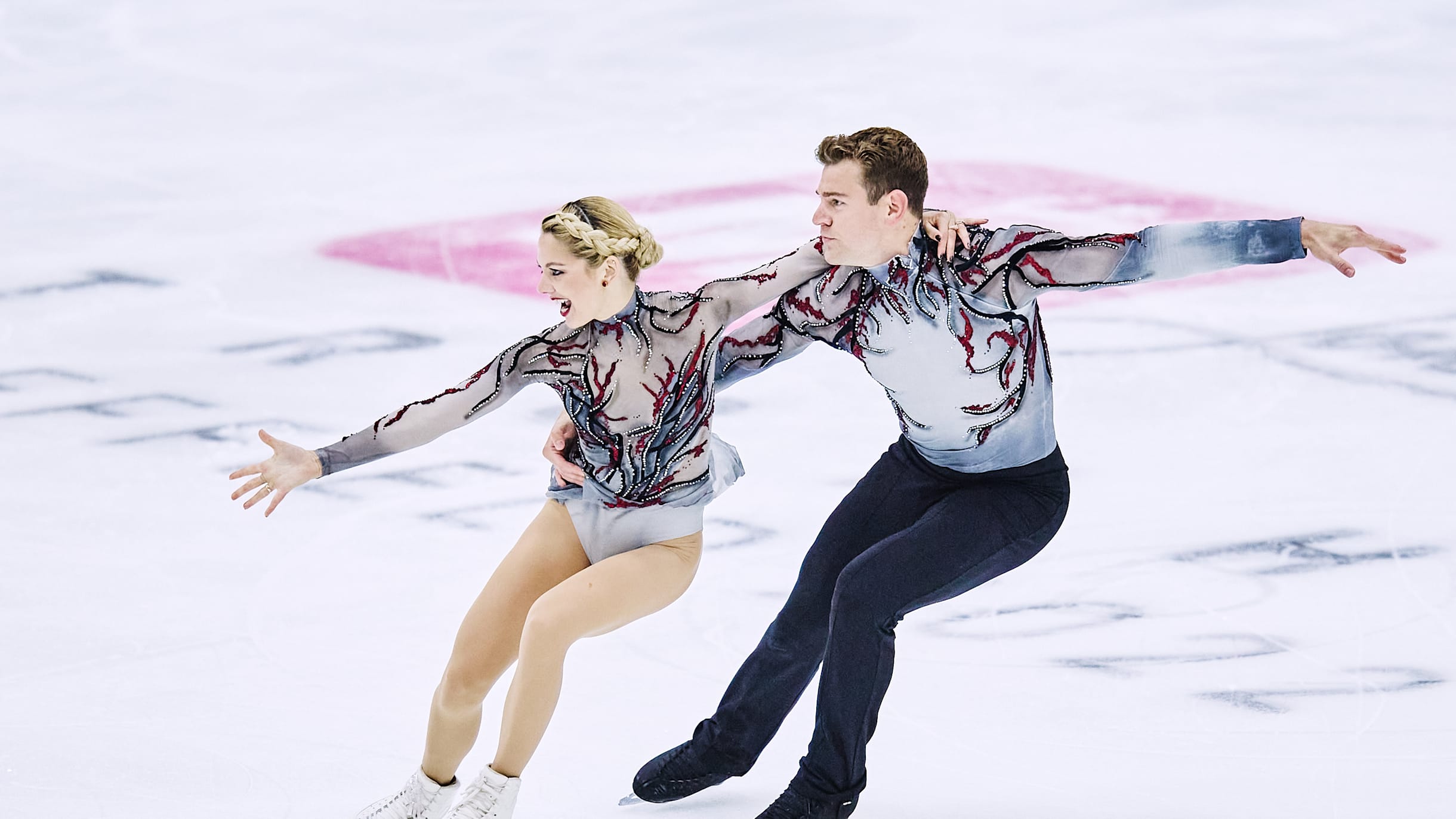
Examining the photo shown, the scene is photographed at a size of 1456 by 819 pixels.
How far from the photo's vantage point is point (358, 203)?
7.94 m

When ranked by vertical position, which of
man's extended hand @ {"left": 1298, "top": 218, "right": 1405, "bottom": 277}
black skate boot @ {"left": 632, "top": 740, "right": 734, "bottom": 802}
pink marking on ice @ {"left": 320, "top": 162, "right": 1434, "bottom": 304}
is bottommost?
black skate boot @ {"left": 632, "top": 740, "right": 734, "bottom": 802}

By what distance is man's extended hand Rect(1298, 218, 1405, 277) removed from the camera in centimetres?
277

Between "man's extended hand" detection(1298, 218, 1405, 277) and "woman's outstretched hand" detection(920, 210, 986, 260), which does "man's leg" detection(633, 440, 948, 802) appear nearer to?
"woman's outstretched hand" detection(920, 210, 986, 260)

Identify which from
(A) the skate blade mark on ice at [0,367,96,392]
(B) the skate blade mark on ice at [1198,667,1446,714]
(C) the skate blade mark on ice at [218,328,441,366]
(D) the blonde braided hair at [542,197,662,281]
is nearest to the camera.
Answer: (D) the blonde braided hair at [542,197,662,281]

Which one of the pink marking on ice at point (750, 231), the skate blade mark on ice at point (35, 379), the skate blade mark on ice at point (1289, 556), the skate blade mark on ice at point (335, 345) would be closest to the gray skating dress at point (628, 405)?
the skate blade mark on ice at point (1289, 556)

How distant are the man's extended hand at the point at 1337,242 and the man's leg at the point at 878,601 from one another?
28.7 inches

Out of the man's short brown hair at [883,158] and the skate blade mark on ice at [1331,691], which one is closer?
the man's short brown hair at [883,158]

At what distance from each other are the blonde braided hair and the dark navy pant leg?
0.64 m

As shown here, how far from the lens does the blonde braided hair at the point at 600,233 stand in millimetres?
3037

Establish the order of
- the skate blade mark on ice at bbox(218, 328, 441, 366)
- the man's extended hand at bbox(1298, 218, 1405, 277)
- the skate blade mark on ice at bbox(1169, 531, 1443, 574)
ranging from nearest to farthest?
the man's extended hand at bbox(1298, 218, 1405, 277) < the skate blade mark on ice at bbox(1169, 531, 1443, 574) < the skate blade mark on ice at bbox(218, 328, 441, 366)

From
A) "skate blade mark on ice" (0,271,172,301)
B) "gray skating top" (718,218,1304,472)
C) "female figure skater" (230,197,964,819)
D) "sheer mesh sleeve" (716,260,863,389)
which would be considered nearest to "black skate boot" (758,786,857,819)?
"female figure skater" (230,197,964,819)

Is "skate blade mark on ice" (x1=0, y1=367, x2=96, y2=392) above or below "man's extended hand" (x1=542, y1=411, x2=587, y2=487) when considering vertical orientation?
below

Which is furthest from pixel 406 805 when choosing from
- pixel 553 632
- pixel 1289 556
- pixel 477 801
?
pixel 1289 556

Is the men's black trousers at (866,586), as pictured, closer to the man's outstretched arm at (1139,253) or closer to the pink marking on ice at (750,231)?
the man's outstretched arm at (1139,253)
